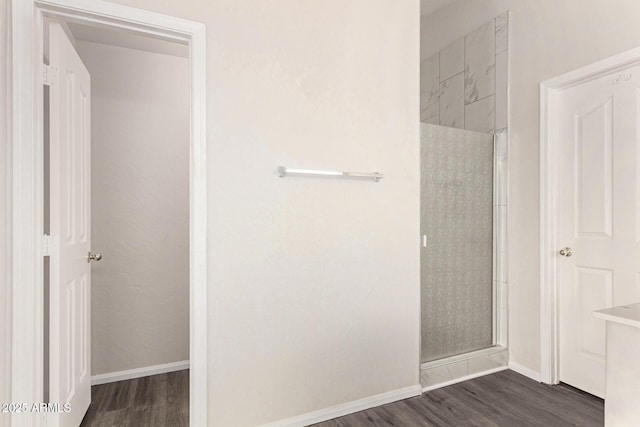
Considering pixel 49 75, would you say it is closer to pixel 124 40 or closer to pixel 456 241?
pixel 124 40

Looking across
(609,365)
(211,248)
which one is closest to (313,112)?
(211,248)

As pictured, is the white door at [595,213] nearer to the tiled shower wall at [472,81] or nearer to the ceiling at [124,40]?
the tiled shower wall at [472,81]

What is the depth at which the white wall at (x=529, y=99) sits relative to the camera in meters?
2.32

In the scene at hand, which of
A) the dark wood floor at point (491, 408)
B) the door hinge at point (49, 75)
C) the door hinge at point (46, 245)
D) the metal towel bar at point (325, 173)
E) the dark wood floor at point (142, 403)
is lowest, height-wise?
the dark wood floor at point (142, 403)

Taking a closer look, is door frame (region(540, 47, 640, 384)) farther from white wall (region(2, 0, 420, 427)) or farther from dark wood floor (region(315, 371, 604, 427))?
white wall (region(2, 0, 420, 427))

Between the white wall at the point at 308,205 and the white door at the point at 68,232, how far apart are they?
56 cm

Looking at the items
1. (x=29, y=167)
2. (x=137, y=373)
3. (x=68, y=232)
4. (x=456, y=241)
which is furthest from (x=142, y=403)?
(x=456, y=241)

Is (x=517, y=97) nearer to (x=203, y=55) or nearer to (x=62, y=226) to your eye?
(x=203, y=55)

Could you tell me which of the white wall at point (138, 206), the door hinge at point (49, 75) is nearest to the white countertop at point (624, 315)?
the door hinge at point (49, 75)

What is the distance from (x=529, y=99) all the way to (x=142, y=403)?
3.33m

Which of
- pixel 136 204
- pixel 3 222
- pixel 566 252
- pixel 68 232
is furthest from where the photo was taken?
pixel 136 204

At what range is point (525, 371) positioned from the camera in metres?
2.60

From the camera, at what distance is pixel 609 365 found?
4.00 ft

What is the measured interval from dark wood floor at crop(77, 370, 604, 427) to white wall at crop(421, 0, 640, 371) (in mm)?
318
